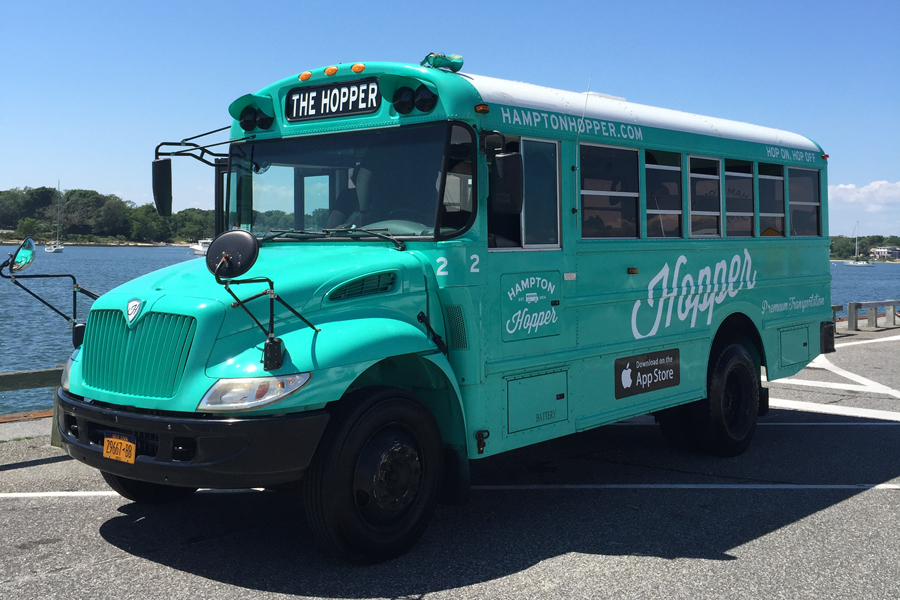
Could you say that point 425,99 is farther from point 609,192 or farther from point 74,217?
point 74,217

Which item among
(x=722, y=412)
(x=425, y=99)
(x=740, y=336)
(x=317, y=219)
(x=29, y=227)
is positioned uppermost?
(x=29, y=227)

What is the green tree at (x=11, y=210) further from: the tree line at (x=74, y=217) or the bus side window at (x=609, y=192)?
the bus side window at (x=609, y=192)

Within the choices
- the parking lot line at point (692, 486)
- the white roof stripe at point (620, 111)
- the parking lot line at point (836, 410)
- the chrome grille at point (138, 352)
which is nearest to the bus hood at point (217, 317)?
the chrome grille at point (138, 352)

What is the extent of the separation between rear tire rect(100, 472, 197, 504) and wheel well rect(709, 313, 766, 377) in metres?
4.60

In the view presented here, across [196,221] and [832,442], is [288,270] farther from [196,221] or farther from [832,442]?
[832,442]

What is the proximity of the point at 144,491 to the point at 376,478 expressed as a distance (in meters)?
2.00

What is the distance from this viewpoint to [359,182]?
553cm

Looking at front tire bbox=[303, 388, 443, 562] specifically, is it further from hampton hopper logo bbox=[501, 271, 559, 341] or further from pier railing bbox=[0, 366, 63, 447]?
pier railing bbox=[0, 366, 63, 447]

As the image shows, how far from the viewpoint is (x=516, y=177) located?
517cm

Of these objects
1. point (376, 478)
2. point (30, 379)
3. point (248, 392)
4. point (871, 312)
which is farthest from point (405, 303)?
point (871, 312)

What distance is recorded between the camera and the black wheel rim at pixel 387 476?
4.68m

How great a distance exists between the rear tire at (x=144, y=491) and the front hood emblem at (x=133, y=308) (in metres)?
1.41

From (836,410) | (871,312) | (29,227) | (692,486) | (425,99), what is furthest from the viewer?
(29,227)

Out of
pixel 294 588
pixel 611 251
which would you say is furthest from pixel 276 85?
pixel 294 588
